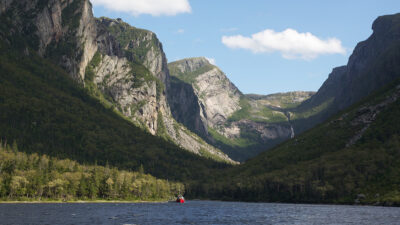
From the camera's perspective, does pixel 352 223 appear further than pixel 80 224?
Yes

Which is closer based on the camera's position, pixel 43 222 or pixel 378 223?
pixel 43 222

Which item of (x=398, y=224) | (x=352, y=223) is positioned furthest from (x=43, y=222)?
(x=398, y=224)

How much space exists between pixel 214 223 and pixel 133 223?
27.2 meters

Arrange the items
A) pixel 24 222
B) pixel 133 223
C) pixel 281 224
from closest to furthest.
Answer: pixel 24 222 → pixel 133 223 → pixel 281 224

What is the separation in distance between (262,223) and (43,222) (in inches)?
2724

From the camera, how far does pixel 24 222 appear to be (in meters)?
116

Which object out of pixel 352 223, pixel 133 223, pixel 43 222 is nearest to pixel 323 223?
pixel 352 223

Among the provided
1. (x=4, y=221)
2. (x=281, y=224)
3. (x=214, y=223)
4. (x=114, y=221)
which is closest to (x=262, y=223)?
(x=281, y=224)

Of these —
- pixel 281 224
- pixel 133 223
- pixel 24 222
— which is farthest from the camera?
pixel 281 224

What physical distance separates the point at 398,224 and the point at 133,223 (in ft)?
270

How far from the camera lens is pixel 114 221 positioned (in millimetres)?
129875

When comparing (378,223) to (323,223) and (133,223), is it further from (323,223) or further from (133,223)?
(133,223)

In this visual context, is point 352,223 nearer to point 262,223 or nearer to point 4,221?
point 262,223

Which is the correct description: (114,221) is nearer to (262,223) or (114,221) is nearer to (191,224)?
(191,224)
